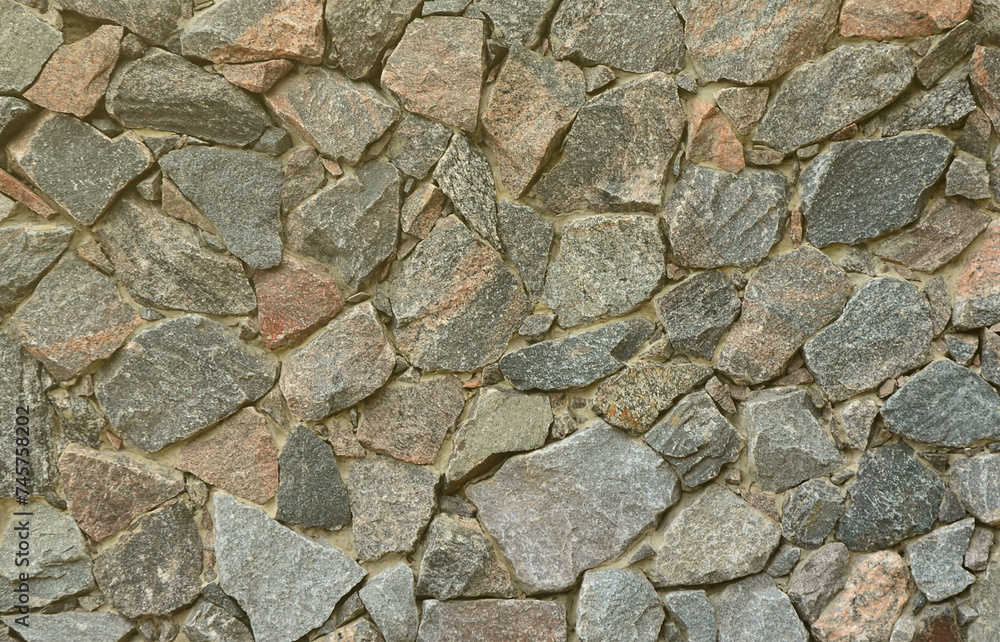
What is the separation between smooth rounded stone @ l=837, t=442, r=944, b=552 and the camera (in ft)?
6.72

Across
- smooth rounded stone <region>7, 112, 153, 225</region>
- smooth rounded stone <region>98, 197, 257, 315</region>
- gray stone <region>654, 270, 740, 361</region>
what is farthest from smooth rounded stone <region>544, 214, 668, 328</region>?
smooth rounded stone <region>7, 112, 153, 225</region>

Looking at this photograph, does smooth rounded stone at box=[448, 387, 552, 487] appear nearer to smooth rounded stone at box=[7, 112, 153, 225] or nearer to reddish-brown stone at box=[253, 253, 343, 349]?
reddish-brown stone at box=[253, 253, 343, 349]

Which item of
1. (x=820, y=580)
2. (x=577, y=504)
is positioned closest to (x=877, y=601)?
(x=820, y=580)

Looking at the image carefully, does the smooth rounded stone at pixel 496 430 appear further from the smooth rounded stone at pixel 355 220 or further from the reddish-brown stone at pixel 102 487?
the reddish-brown stone at pixel 102 487

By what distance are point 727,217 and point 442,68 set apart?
0.93m

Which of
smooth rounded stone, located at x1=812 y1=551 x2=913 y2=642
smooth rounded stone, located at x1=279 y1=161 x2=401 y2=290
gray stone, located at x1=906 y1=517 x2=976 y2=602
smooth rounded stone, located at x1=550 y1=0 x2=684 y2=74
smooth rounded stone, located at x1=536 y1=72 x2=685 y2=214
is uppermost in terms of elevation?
smooth rounded stone, located at x1=550 y1=0 x2=684 y2=74

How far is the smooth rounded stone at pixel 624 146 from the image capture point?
2184 millimetres

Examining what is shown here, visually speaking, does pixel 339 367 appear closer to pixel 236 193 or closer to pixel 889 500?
pixel 236 193

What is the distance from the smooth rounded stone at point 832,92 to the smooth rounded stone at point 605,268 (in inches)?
16.9

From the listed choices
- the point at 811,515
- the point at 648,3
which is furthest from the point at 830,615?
the point at 648,3

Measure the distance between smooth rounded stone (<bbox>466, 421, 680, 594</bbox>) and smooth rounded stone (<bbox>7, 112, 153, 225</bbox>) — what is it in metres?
1.40

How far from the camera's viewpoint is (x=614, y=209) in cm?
224

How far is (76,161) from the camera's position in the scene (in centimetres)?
213

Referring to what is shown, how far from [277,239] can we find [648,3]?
49.9 inches
